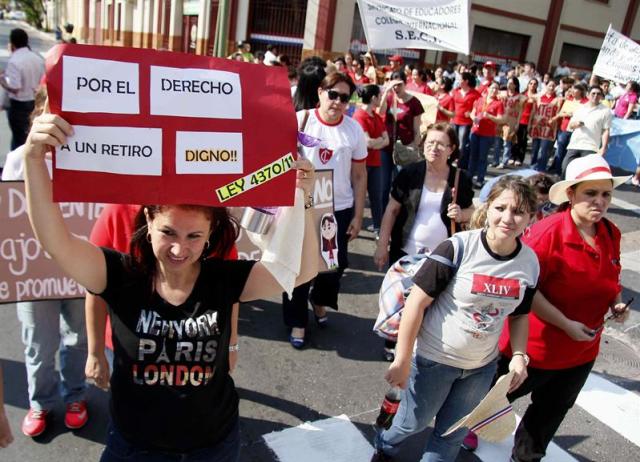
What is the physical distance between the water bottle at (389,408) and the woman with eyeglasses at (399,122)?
416 centimetres

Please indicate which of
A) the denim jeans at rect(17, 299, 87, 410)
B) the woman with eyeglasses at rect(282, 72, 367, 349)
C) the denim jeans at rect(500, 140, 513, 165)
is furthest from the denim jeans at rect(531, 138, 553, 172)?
the denim jeans at rect(17, 299, 87, 410)

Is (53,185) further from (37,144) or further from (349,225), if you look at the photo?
(349,225)

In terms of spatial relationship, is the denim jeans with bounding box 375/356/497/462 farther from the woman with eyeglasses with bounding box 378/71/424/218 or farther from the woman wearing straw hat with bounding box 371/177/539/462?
the woman with eyeglasses with bounding box 378/71/424/218

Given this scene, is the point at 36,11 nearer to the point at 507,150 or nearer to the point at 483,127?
the point at 507,150

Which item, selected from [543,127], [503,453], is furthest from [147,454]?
[543,127]

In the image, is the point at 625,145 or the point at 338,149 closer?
the point at 338,149

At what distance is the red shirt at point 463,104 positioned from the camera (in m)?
9.44

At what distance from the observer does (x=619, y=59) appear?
34.4 ft

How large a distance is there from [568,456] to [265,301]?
2.71 m

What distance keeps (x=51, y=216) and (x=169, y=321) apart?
500 mm

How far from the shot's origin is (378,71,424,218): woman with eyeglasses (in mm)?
6789

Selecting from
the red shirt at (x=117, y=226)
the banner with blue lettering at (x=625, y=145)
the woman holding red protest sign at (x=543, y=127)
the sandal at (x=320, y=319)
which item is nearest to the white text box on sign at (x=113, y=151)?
the red shirt at (x=117, y=226)

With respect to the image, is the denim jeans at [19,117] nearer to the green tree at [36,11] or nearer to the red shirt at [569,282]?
the red shirt at [569,282]

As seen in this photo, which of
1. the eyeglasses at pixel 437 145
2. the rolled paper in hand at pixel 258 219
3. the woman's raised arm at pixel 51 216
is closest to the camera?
the woman's raised arm at pixel 51 216
